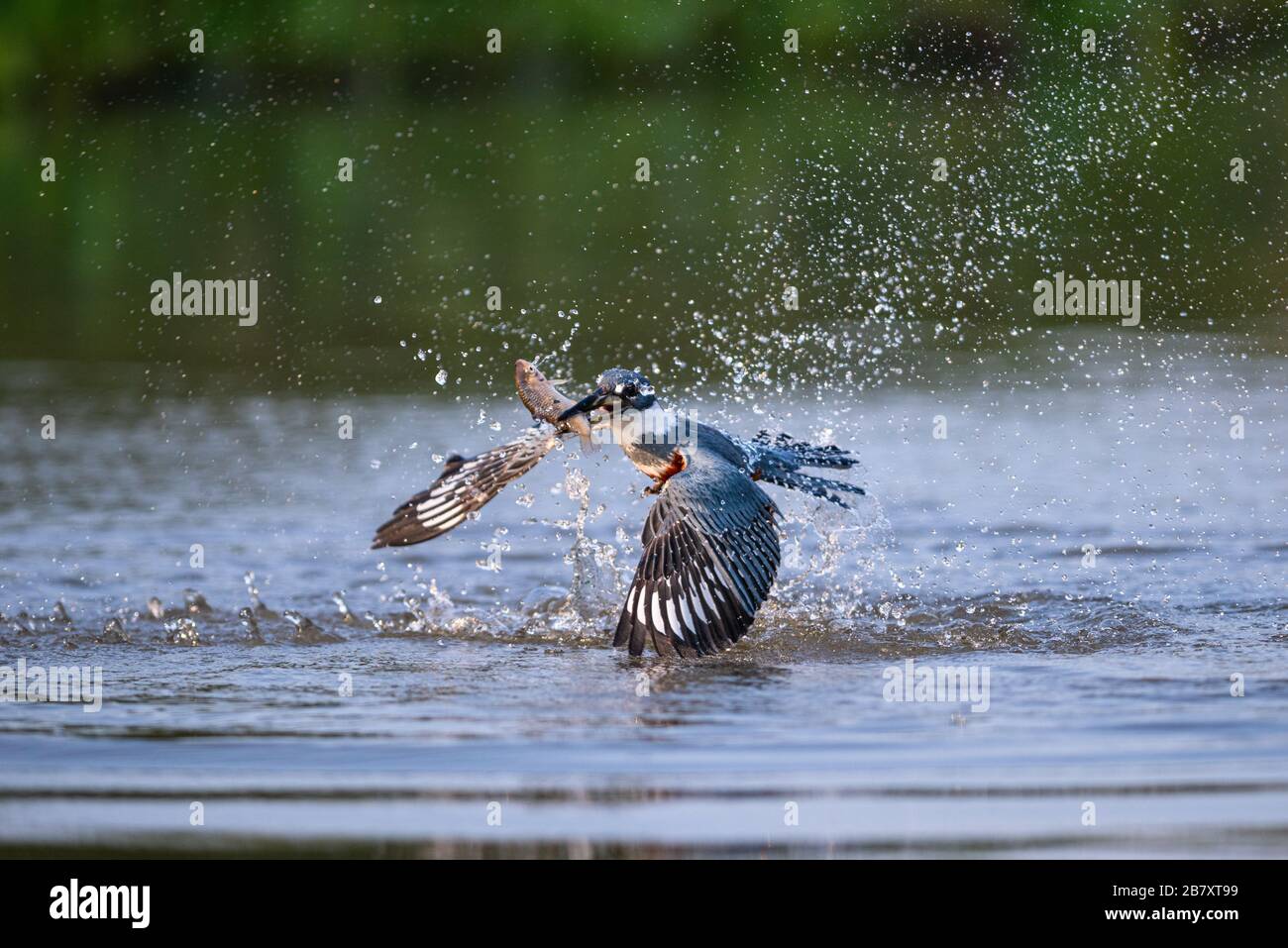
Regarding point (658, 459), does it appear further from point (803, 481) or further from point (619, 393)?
point (803, 481)

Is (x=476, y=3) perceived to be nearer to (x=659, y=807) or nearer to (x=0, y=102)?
(x=0, y=102)

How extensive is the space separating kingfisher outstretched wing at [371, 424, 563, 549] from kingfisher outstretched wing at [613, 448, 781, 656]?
75 cm

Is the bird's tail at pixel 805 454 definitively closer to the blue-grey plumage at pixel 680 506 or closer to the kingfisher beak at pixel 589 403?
the blue-grey plumage at pixel 680 506

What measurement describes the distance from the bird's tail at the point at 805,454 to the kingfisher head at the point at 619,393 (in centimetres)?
69

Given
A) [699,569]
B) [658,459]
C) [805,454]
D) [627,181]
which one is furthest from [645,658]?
[627,181]

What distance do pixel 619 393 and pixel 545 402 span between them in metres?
0.31

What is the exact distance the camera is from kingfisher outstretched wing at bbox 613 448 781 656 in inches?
247

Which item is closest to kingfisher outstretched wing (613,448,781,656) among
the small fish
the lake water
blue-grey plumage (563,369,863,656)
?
blue-grey plumage (563,369,863,656)

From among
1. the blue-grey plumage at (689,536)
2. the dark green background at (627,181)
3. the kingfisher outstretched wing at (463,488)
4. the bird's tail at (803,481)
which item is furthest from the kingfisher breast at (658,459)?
the dark green background at (627,181)

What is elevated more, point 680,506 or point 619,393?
point 619,393

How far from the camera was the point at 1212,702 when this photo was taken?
230 inches

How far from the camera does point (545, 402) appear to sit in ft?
22.8

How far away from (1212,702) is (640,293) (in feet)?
27.4
